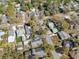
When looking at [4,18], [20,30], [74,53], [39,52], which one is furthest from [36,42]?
[4,18]

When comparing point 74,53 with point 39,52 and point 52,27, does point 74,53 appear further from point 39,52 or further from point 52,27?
point 52,27

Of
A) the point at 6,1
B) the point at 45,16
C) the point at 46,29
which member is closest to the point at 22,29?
the point at 46,29

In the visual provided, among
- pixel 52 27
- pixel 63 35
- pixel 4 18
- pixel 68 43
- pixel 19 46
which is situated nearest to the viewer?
pixel 68 43

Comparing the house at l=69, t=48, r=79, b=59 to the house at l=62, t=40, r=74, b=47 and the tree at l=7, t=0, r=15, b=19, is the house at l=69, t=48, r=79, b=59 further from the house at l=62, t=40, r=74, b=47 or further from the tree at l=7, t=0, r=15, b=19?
the tree at l=7, t=0, r=15, b=19

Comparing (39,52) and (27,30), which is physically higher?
(39,52)

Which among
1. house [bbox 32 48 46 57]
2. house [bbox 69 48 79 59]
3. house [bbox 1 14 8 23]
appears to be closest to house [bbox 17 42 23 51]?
house [bbox 32 48 46 57]

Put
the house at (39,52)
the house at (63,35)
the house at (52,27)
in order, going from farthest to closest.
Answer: the house at (52,27) < the house at (63,35) < the house at (39,52)

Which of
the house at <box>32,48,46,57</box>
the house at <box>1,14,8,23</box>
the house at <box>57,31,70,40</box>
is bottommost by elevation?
the house at <box>1,14,8,23</box>

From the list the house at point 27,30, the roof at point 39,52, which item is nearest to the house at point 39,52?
the roof at point 39,52

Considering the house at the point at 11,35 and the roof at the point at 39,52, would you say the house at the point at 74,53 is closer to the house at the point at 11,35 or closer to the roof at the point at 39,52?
the roof at the point at 39,52

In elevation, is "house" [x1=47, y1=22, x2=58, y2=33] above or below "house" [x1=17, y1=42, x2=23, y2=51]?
above

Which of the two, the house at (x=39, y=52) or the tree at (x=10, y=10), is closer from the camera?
the house at (x=39, y=52)

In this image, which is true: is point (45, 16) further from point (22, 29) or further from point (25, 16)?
point (22, 29)
